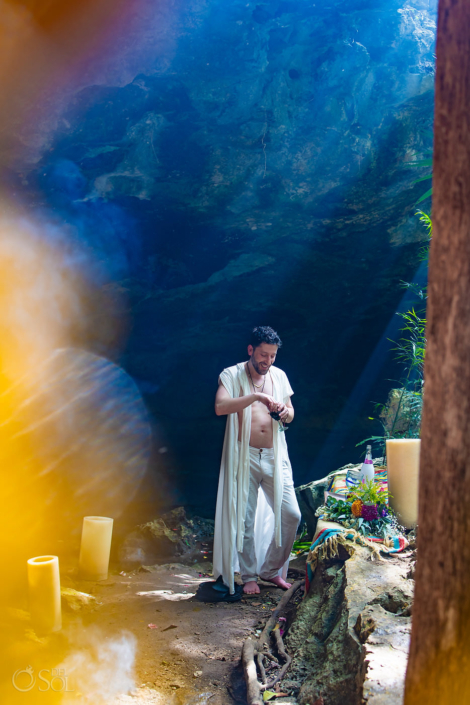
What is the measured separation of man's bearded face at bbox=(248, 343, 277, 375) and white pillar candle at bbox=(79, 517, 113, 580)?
191 cm

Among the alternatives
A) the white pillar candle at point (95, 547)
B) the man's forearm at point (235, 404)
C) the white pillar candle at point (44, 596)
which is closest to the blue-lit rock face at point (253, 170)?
the man's forearm at point (235, 404)

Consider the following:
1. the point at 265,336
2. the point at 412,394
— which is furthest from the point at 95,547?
the point at 412,394

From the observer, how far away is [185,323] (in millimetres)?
7266

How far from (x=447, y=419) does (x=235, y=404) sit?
2.98 m

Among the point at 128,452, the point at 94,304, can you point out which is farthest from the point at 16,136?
the point at 128,452

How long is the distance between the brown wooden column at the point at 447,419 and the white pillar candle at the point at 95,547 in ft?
12.3

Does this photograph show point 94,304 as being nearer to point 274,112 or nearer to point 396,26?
point 274,112

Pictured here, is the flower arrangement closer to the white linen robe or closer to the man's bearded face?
the white linen robe

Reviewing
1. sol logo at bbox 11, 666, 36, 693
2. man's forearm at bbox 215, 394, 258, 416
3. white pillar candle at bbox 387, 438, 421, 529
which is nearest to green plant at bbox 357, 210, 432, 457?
white pillar candle at bbox 387, 438, 421, 529

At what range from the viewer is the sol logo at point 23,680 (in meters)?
2.15

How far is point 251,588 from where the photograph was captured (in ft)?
12.5

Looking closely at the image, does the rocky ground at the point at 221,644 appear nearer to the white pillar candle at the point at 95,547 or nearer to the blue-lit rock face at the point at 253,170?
the white pillar candle at the point at 95,547

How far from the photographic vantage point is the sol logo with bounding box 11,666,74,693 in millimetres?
2158

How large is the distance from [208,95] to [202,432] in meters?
5.54
